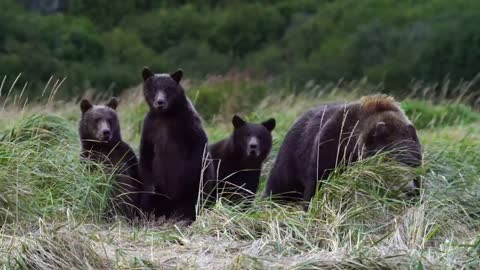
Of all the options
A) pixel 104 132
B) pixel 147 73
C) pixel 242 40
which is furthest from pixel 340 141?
pixel 242 40

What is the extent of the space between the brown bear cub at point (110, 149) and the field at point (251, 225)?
223mm

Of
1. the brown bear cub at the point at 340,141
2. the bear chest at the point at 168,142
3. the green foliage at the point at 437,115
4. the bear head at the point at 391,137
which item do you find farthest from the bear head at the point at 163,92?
the green foliage at the point at 437,115

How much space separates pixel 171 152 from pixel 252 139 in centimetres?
86

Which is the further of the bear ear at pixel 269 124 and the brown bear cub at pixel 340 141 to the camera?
the bear ear at pixel 269 124

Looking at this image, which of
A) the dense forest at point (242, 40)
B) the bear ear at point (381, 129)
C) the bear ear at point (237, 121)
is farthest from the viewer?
the dense forest at point (242, 40)

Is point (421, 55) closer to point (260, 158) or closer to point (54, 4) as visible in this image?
point (54, 4)

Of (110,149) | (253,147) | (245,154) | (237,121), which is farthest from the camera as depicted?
(237,121)

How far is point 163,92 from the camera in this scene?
1001cm

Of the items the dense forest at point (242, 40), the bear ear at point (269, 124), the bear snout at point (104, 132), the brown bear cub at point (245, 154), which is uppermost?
the bear snout at point (104, 132)

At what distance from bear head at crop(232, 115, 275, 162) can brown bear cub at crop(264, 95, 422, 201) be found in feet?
1.12

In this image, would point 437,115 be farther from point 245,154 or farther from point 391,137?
point 391,137

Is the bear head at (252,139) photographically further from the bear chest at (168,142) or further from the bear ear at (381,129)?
the bear ear at (381,129)

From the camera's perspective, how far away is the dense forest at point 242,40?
32.6 metres

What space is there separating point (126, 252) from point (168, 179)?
2633 millimetres
